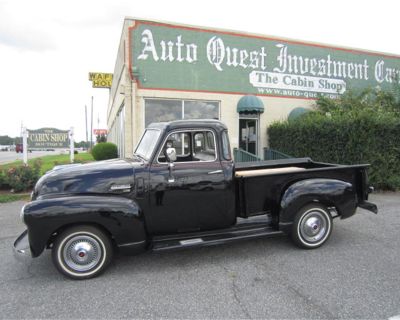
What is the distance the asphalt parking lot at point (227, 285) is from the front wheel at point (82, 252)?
137mm

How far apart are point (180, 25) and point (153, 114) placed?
3.68 m

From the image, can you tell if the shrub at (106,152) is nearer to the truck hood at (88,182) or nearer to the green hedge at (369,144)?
the green hedge at (369,144)

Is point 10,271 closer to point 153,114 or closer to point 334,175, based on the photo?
point 334,175

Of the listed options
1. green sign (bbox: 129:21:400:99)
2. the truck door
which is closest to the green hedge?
green sign (bbox: 129:21:400:99)

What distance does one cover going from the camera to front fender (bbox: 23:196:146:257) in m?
3.30

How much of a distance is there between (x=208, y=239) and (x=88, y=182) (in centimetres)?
178

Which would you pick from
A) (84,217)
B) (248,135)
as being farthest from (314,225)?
(248,135)

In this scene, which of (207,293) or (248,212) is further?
(248,212)

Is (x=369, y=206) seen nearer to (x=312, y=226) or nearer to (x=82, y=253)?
(x=312, y=226)

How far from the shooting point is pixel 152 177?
3805 mm

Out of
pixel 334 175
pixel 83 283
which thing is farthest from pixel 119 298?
pixel 334 175

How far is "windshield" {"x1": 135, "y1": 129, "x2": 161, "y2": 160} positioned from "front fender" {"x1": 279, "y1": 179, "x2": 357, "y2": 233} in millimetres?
2072

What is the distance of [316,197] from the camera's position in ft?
14.1

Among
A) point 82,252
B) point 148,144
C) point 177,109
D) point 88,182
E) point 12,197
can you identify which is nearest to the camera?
point 82,252
